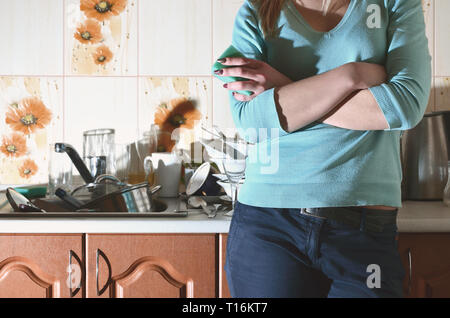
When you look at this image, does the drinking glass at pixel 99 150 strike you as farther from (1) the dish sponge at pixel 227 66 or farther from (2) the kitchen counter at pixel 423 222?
(2) the kitchen counter at pixel 423 222

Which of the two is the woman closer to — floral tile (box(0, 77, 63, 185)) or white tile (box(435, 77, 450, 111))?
white tile (box(435, 77, 450, 111))

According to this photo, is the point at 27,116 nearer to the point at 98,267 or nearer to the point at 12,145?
the point at 12,145

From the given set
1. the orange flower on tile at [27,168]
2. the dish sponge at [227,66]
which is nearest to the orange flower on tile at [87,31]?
the orange flower on tile at [27,168]

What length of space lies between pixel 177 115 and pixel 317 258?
→ 93 cm

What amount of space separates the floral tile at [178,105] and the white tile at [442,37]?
851 millimetres

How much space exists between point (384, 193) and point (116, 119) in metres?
1.06

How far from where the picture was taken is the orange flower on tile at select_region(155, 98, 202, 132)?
1.42 metres

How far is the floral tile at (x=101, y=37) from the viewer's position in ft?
4.56

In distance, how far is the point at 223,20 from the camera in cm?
140

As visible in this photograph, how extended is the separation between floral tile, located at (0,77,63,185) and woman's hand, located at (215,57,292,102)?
3.17 feet

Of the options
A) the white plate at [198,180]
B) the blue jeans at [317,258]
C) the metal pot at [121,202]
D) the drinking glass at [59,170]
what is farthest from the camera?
the drinking glass at [59,170]

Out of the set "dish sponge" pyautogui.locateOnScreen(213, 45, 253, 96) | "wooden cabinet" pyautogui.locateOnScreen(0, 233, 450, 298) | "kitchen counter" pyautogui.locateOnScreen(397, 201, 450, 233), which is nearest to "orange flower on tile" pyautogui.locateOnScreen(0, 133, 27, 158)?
"wooden cabinet" pyautogui.locateOnScreen(0, 233, 450, 298)

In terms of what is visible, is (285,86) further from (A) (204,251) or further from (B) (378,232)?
(A) (204,251)

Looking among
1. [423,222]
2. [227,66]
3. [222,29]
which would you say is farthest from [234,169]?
[222,29]
